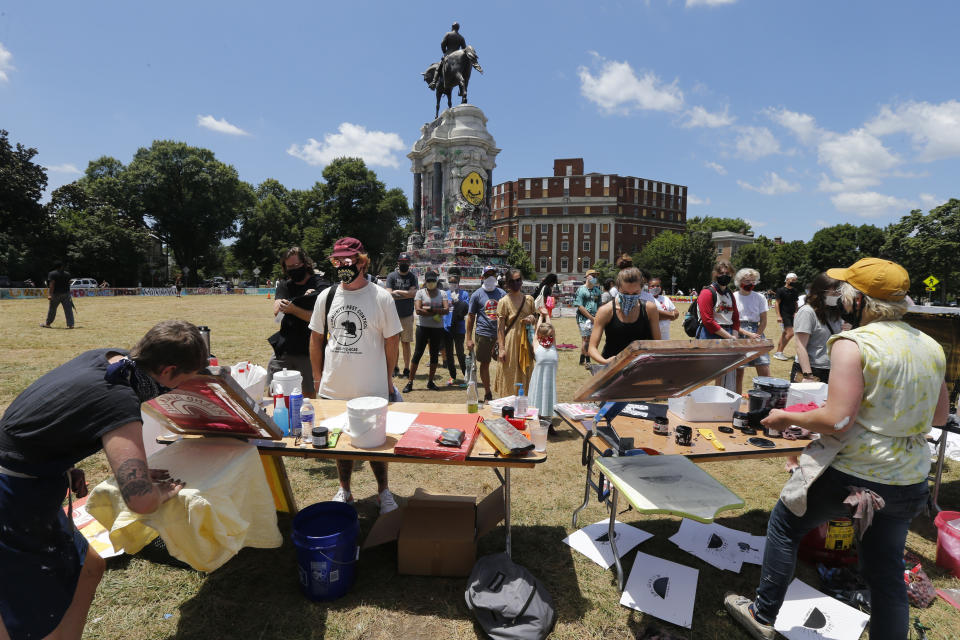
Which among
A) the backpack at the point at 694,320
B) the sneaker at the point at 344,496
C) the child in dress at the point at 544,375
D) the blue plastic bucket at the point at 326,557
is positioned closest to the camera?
the blue plastic bucket at the point at 326,557

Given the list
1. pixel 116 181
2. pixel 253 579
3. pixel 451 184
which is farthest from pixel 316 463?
pixel 116 181

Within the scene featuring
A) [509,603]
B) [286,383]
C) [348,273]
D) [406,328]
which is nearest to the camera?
[509,603]

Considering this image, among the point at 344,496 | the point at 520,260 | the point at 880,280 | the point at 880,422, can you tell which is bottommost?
the point at 344,496

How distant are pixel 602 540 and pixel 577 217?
68658 millimetres

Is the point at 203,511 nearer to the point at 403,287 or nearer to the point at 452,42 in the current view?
the point at 403,287

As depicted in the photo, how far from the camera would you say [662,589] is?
2994mm

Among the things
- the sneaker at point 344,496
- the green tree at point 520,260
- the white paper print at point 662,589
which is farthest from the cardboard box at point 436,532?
the green tree at point 520,260

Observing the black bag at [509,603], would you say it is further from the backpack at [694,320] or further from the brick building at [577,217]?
the brick building at [577,217]

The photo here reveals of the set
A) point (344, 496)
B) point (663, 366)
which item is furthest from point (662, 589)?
point (344, 496)

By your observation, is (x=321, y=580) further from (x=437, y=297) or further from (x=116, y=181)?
(x=116, y=181)

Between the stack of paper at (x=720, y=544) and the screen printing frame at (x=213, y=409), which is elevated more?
the screen printing frame at (x=213, y=409)

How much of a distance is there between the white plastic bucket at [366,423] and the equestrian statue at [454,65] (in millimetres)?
27565

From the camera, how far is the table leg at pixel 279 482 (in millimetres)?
3429

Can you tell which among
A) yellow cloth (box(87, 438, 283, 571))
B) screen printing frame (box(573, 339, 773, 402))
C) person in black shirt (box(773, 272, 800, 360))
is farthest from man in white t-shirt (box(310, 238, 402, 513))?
person in black shirt (box(773, 272, 800, 360))
